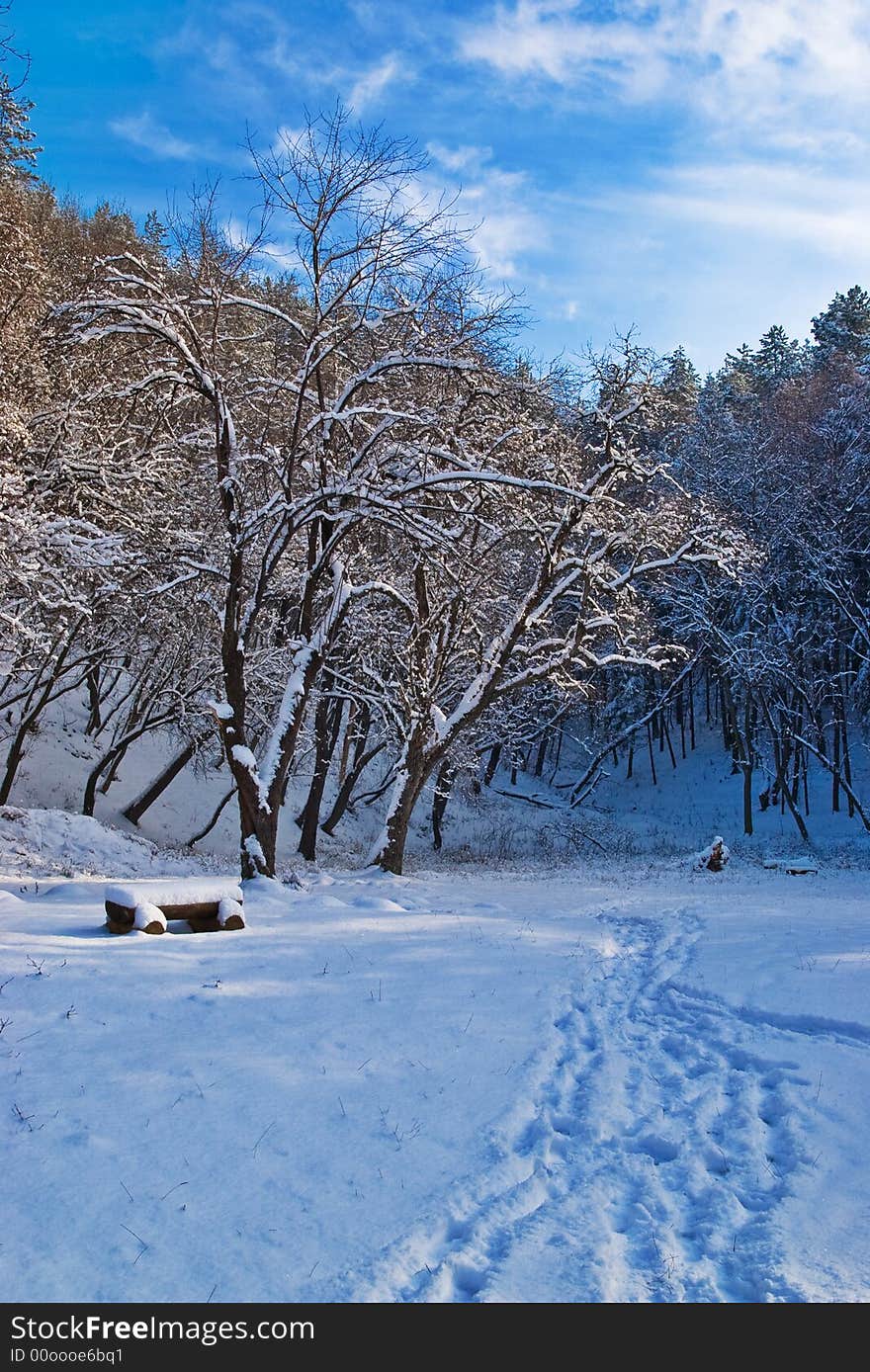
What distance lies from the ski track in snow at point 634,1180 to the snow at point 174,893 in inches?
151

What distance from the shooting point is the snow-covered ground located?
3598mm

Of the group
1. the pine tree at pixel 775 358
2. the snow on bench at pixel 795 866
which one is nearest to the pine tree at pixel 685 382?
the pine tree at pixel 775 358

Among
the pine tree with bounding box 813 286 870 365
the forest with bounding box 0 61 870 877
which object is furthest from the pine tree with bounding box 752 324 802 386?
the forest with bounding box 0 61 870 877

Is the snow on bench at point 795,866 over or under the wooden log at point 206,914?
under

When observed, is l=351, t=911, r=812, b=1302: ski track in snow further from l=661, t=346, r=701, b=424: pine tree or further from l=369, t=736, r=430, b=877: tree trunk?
l=661, t=346, r=701, b=424: pine tree

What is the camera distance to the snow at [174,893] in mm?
8039

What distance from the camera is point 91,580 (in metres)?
16.8

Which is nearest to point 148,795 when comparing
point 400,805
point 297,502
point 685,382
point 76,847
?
point 76,847

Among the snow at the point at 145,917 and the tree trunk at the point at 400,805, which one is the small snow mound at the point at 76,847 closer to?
the tree trunk at the point at 400,805

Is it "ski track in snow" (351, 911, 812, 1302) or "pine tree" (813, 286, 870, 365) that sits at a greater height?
"pine tree" (813, 286, 870, 365)

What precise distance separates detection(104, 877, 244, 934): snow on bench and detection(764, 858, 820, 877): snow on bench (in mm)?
17253

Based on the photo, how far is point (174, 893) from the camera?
8.52 metres

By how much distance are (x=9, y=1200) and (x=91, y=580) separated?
48.0ft

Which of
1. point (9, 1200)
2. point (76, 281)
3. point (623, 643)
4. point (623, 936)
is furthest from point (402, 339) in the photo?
point (9, 1200)
